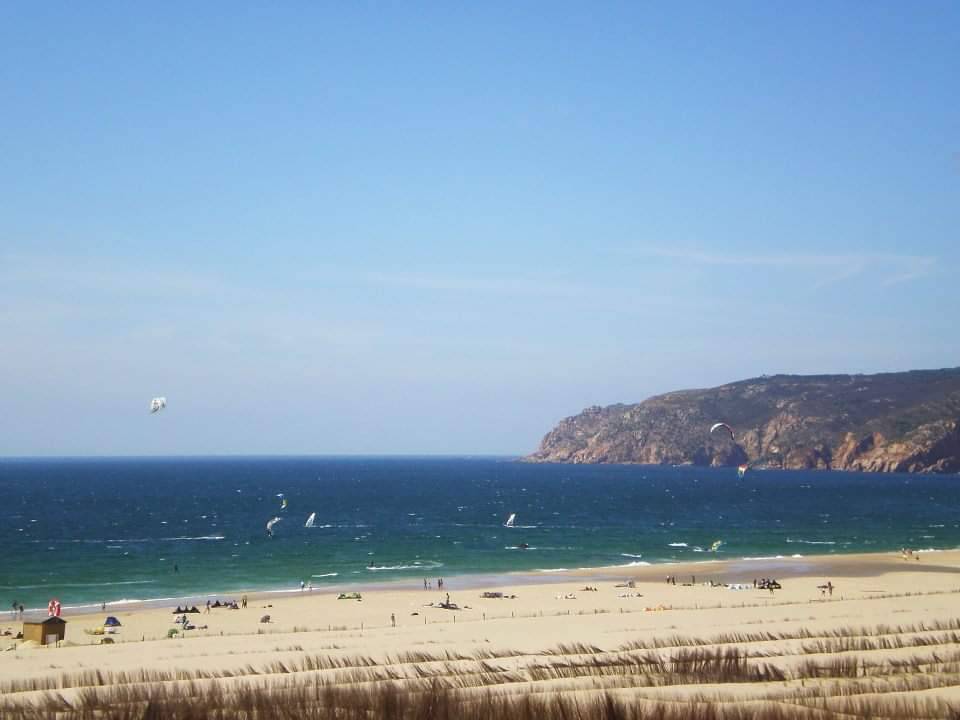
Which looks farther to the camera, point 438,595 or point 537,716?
point 438,595

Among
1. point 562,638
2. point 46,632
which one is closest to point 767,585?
point 562,638

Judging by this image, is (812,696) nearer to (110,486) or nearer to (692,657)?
(692,657)

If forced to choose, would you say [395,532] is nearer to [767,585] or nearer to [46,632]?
[767,585]

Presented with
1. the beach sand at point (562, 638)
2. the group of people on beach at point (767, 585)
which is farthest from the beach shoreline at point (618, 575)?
the group of people on beach at point (767, 585)

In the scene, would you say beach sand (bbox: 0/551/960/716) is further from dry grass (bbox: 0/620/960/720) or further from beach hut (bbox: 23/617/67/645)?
beach hut (bbox: 23/617/67/645)

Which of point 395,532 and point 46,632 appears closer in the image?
point 46,632

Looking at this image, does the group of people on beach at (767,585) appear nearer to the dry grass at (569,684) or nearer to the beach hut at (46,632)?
the dry grass at (569,684)

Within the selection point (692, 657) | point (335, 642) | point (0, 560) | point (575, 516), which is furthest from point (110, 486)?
point (692, 657)
